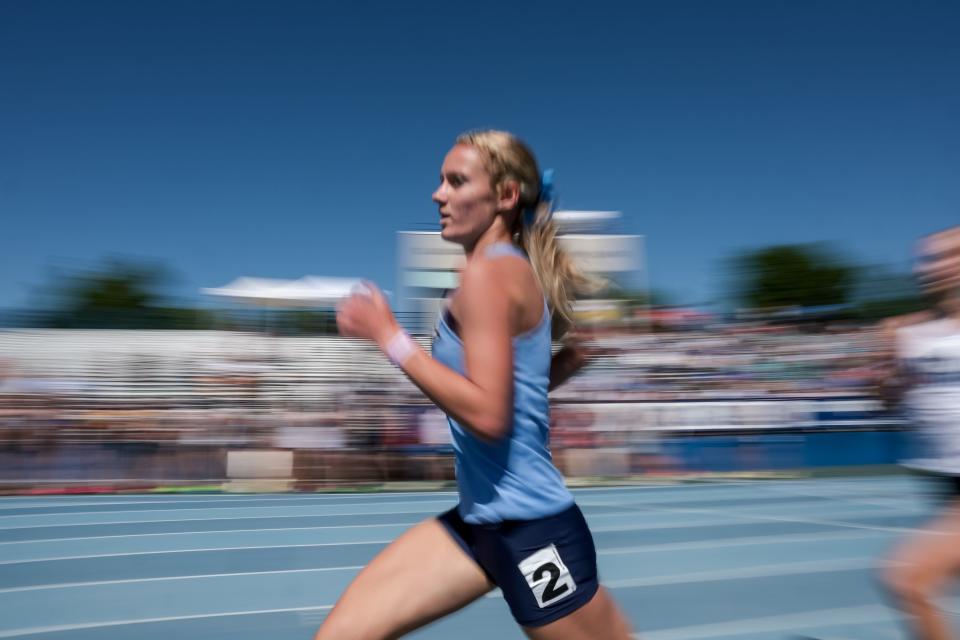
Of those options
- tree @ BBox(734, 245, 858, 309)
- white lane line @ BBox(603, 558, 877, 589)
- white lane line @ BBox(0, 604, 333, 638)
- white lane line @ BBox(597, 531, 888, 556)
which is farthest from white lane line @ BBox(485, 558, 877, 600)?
tree @ BBox(734, 245, 858, 309)

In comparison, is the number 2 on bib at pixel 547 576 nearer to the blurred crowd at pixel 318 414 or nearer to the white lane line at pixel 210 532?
the white lane line at pixel 210 532

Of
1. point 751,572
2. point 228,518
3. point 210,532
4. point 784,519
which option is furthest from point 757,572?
point 228,518

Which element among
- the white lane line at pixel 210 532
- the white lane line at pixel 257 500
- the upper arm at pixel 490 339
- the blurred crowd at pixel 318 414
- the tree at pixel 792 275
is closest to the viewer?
the upper arm at pixel 490 339

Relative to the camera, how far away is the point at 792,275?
5731 centimetres

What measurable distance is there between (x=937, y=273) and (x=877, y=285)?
37873 millimetres

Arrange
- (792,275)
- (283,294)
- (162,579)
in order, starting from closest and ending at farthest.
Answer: (162,579)
(283,294)
(792,275)

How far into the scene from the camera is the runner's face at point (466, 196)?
175 centimetres

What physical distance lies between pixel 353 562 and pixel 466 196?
3.97 meters

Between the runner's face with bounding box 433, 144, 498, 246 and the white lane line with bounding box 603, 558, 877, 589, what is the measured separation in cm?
335

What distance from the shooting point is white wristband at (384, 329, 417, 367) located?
1614mm

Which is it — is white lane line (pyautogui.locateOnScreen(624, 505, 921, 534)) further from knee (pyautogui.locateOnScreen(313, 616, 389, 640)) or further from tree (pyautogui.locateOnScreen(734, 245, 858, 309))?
tree (pyautogui.locateOnScreen(734, 245, 858, 309))

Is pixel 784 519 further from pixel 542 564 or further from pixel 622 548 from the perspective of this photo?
pixel 542 564

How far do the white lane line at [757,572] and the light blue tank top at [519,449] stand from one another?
316 centimetres

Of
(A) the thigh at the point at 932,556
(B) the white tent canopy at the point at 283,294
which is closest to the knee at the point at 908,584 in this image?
(A) the thigh at the point at 932,556
